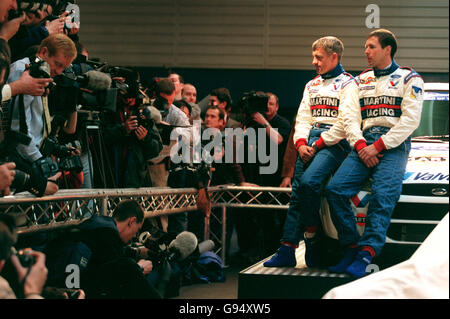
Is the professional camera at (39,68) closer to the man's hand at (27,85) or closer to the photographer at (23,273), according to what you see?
the man's hand at (27,85)

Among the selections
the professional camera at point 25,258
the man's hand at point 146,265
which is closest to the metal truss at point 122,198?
the man's hand at point 146,265

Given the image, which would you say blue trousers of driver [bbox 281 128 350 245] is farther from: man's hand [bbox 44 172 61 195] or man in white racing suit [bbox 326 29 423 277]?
man's hand [bbox 44 172 61 195]

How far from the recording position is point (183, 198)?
21.1 feet

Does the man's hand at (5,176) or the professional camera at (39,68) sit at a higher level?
the professional camera at (39,68)

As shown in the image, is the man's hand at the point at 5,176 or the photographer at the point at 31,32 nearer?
the man's hand at the point at 5,176

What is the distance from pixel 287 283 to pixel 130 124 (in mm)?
2066

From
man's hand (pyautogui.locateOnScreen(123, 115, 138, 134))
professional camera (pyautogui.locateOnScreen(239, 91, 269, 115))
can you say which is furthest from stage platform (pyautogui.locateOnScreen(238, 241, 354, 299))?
professional camera (pyautogui.locateOnScreen(239, 91, 269, 115))

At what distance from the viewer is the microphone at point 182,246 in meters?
4.77

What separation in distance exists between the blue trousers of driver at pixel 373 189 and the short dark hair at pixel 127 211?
1.40 metres

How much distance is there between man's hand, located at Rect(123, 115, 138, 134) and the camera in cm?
523

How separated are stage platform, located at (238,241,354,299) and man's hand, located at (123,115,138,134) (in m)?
1.79

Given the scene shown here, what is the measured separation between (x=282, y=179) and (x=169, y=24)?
283 centimetres
